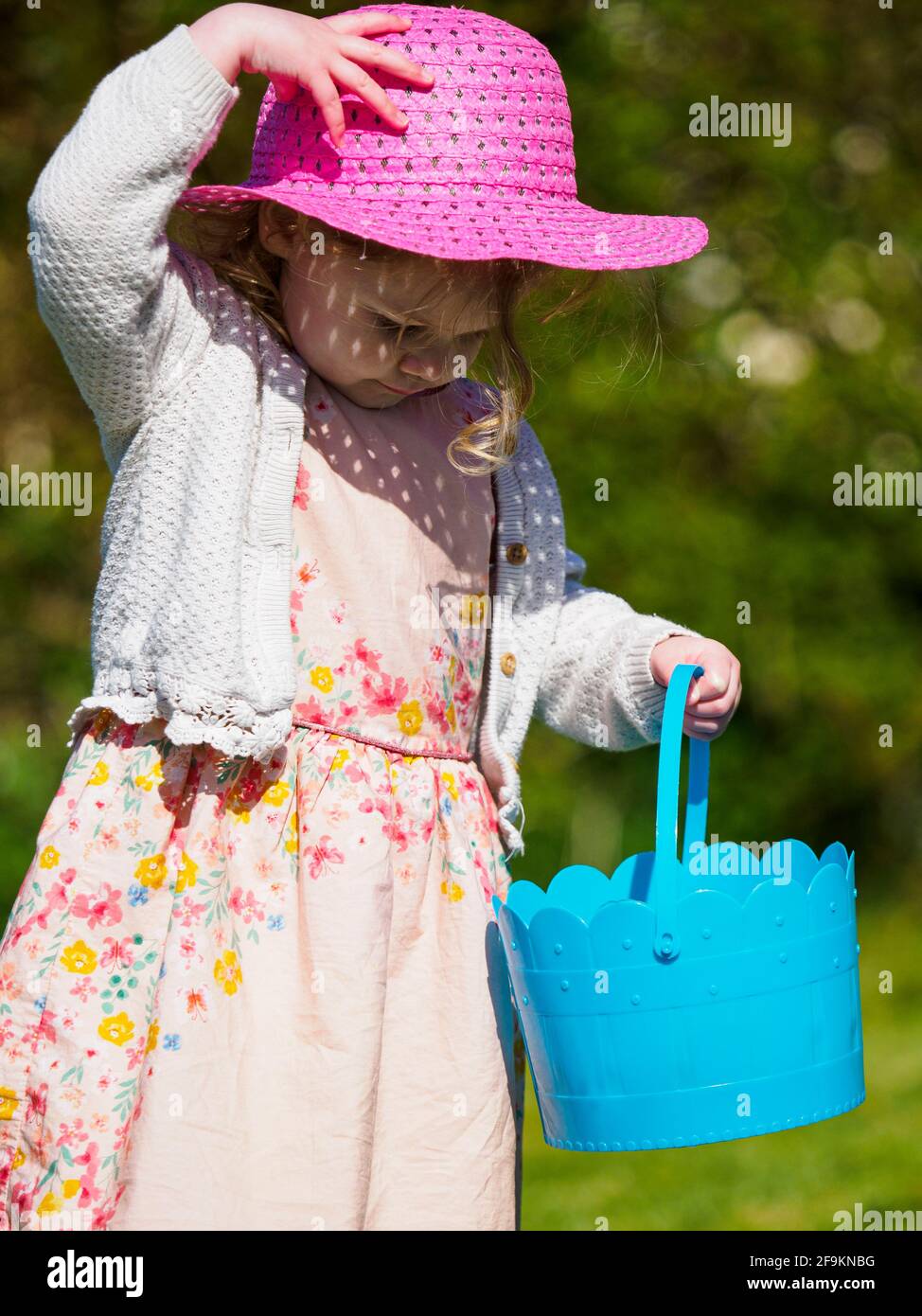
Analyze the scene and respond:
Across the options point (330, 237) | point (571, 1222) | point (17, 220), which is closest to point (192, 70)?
point (330, 237)


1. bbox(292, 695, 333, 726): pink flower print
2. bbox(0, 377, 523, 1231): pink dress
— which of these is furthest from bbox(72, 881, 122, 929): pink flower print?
bbox(292, 695, 333, 726): pink flower print

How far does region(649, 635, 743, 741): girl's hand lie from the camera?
75.7 inches

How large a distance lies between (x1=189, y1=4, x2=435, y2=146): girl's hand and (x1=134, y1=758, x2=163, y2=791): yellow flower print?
2.27ft

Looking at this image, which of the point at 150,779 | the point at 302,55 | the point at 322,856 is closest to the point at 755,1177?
the point at 322,856

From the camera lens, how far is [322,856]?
68.0 inches

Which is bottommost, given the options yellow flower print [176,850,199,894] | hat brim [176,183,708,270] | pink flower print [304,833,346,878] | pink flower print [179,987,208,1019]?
pink flower print [179,987,208,1019]

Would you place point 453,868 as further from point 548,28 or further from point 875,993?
point 548,28

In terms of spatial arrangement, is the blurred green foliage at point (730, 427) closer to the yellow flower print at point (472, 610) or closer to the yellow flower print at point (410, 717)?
the yellow flower print at point (472, 610)

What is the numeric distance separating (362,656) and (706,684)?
41 centimetres

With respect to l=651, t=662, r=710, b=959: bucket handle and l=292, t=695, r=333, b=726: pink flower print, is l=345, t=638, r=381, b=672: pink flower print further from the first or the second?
l=651, t=662, r=710, b=959: bucket handle

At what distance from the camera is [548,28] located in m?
4.42

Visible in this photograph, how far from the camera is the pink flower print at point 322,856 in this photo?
5.65ft

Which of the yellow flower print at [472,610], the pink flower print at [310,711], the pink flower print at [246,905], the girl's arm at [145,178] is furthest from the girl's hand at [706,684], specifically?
the girl's arm at [145,178]

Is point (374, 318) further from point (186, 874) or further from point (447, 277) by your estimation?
point (186, 874)
